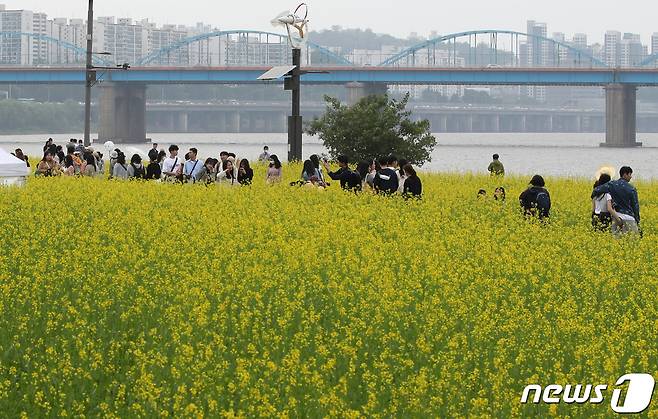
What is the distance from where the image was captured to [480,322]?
12.5 m

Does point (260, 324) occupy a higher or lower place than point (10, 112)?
lower

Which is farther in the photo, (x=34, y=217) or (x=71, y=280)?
(x=34, y=217)

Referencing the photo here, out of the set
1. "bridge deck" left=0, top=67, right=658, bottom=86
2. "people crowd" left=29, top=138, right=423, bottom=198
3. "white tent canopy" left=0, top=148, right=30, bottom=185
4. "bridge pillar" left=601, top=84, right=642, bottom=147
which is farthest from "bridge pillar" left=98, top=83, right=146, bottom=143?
"white tent canopy" left=0, top=148, right=30, bottom=185

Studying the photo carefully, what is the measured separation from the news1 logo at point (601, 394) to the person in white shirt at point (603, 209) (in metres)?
10.6

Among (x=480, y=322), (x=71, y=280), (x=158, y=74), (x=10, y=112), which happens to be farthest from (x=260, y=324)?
(x=10, y=112)

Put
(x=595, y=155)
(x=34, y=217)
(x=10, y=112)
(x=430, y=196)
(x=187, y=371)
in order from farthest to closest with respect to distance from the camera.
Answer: (x=10, y=112) → (x=595, y=155) → (x=430, y=196) → (x=34, y=217) → (x=187, y=371)

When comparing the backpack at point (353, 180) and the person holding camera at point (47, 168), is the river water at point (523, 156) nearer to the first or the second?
the person holding camera at point (47, 168)

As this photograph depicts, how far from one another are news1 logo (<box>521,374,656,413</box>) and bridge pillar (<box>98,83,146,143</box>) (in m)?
124

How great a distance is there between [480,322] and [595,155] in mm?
109279

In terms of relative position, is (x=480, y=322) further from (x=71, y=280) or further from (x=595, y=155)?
(x=595, y=155)

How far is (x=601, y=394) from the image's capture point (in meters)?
9.69

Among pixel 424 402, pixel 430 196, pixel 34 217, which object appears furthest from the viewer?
pixel 430 196

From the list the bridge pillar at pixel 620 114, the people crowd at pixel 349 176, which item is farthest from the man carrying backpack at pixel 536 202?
the bridge pillar at pixel 620 114

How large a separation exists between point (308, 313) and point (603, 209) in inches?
362
